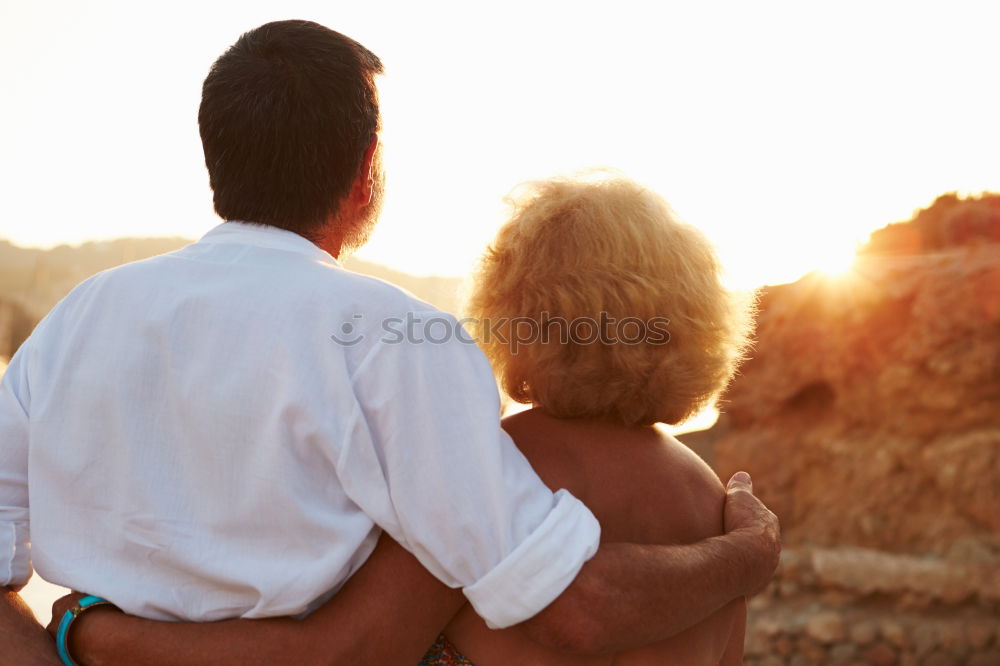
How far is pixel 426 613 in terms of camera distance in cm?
165

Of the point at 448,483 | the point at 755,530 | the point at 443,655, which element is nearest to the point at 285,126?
the point at 448,483

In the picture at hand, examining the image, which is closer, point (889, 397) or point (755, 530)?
point (755, 530)

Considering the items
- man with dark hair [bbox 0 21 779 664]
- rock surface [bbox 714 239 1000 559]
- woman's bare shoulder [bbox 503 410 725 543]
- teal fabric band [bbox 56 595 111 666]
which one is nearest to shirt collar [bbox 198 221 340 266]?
man with dark hair [bbox 0 21 779 664]

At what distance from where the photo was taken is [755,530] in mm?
2035

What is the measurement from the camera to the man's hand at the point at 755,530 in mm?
1986

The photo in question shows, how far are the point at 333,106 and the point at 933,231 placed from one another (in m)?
7.00

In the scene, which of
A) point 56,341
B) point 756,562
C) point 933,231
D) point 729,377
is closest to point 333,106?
point 56,341

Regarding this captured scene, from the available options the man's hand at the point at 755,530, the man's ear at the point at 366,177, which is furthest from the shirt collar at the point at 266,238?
the man's hand at the point at 755,530

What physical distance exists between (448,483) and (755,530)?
0.86 metres

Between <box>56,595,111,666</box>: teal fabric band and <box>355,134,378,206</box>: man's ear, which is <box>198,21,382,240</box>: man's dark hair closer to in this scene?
<box>355,134,378,206</box>: man's ear

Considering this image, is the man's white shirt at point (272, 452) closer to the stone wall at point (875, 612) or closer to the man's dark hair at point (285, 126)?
the man's dark hair at point (285, 126)

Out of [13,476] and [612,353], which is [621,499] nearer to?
[612,353]

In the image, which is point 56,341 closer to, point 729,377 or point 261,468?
point 261,468

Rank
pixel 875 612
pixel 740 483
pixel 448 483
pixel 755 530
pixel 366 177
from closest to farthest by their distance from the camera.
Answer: pixel 448 483, pixel 366 177, pixel 755 530, pixel 740 483, pixel 875 612
